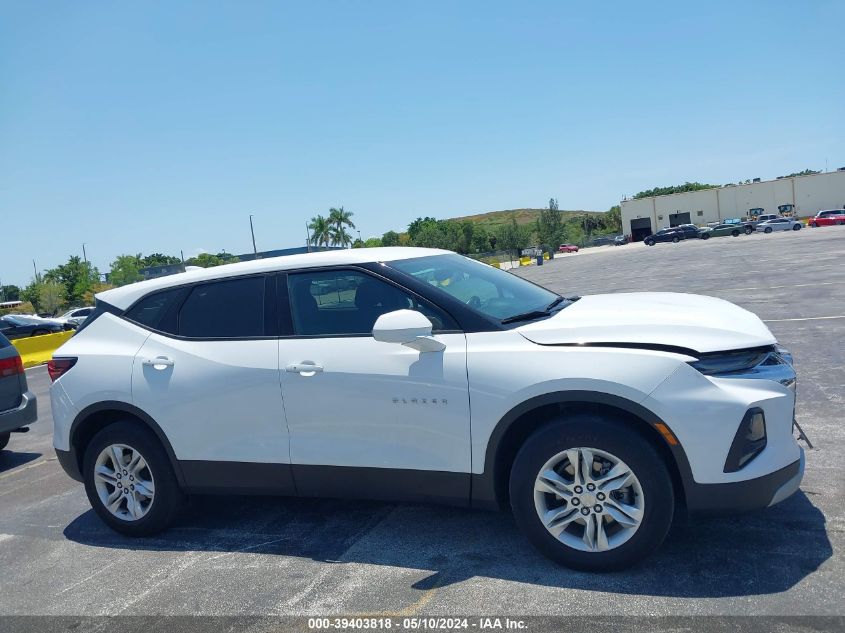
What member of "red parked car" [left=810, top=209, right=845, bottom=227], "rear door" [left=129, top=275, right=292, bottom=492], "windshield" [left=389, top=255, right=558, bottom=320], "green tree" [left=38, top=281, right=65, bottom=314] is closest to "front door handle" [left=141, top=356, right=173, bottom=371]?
"rear door" [left=129, top=275, right=292, bottom=492]

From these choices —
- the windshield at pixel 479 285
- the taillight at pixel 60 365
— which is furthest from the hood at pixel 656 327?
the taillight at pixel 60 365

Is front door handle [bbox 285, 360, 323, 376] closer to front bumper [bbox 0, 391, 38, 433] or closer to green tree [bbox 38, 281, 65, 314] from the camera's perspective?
front bumper [bbox 0, 391, 38, 433]

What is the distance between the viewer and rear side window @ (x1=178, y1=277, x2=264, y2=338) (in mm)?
4457

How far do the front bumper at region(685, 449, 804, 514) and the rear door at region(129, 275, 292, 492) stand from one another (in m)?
2.30

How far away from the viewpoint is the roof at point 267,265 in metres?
4.35

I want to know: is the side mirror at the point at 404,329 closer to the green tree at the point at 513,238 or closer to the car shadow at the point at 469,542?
the car shadow at the point at 469,542

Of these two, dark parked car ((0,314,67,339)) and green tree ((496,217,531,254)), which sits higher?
green tree ((496,217,531,254))

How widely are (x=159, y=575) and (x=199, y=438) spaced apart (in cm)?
83

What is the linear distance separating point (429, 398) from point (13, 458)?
6.09m

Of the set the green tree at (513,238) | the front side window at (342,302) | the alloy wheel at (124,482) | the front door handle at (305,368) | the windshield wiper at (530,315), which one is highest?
the green tree at (513,238)

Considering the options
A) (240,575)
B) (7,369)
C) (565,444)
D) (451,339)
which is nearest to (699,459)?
(565,444)

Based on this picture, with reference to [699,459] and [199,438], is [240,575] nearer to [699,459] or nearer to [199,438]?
[199,438]

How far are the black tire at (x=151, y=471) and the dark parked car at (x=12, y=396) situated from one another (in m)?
3.12

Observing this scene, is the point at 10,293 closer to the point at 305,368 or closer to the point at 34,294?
the point at 34,294
